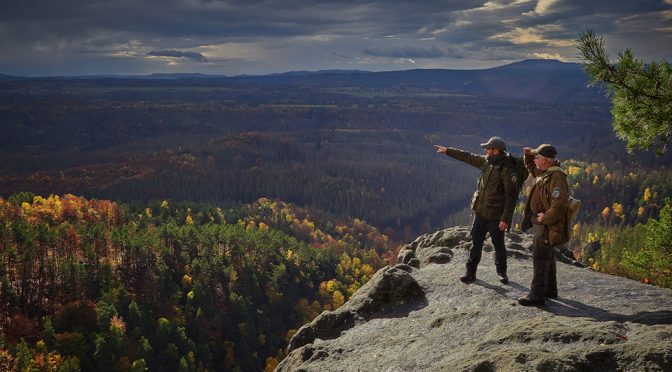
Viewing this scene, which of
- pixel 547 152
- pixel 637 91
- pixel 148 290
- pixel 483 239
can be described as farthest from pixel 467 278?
pixel 148 290

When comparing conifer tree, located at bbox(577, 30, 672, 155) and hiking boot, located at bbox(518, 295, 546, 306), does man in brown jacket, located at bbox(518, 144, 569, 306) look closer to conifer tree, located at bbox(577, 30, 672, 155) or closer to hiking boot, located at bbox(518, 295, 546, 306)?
hiking boot, located at bbox(518, 295, 546, 306)

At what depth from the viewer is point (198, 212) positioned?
557ft

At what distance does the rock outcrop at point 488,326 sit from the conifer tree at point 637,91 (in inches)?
187

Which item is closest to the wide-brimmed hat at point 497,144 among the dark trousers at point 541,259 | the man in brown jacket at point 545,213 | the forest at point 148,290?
the man in brown jacket at point 545,213

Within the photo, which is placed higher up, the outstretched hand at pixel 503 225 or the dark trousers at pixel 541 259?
the outstretched hand at pixel 503 225

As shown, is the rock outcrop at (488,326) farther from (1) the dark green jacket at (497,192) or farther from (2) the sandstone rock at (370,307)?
(1) the dark green jacket at (497,192)

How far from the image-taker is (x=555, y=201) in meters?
14.0

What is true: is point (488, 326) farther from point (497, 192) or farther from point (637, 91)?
point (637, 91)

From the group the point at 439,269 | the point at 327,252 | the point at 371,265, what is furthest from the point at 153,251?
the point at 439,269

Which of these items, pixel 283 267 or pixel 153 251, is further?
pixel 283 267

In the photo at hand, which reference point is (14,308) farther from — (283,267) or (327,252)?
(327,252)

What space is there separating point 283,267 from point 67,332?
172ft

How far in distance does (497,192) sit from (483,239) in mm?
2096

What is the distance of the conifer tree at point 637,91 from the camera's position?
13758mm
